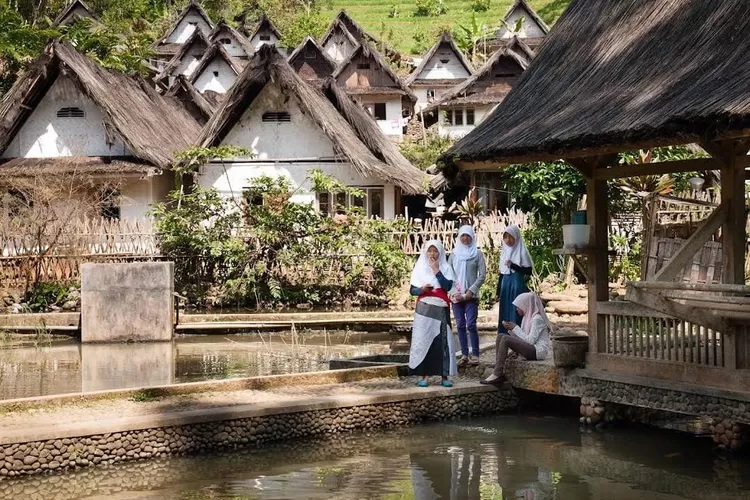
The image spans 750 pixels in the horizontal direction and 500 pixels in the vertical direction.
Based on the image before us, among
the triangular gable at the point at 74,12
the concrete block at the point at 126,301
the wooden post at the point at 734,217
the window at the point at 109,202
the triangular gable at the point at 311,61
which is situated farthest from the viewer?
the triangular gable at the point at 74,12

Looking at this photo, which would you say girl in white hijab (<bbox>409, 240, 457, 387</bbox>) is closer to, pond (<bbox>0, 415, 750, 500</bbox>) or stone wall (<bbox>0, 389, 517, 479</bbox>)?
stone wall (<bbox>0, 389, 517, 479</bbox>)

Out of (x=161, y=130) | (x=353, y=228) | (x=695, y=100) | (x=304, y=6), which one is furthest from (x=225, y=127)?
(x=304, y=6)

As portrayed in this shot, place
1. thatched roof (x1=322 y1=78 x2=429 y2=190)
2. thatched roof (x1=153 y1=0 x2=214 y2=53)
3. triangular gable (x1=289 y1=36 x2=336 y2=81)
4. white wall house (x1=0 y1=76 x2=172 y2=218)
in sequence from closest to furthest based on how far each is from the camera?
thatched roof (x1=322 y1=78 x2=429 y2=190) → white wall house (x1=0 y1=76 x2=172 y2=218) → triangular gable (x1=289 y1=36 x2=336 y2=81) → thatched roof (x1=153 y1=0 x2=214 y2=53)

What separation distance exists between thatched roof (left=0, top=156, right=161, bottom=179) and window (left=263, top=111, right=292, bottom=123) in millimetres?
3048

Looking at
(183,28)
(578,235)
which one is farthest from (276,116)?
(183,28)

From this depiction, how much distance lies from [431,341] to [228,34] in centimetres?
4945

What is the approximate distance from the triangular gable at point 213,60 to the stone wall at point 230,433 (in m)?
40.6

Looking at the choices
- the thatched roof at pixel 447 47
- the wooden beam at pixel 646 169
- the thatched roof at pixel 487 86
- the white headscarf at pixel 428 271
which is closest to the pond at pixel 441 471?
the white headscarf at pixel 428 271

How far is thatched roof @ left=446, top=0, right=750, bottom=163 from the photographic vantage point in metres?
8.95

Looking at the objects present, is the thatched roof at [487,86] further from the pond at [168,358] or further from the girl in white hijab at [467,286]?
the girl in white hijab at [467,286]

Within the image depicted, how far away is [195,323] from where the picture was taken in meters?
18.6

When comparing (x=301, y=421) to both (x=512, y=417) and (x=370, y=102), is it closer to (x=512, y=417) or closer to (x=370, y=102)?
(x=512, y=417)

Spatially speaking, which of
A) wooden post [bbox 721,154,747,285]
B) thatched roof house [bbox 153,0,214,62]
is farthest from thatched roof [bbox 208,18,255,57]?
wooden post [bbox 721,154,747,285]

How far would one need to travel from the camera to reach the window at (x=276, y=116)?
27297 mm
